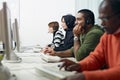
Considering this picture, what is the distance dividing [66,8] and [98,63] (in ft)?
13.0

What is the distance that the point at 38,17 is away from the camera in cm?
545

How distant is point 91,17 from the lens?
89.5 inches

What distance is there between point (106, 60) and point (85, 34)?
0.69m

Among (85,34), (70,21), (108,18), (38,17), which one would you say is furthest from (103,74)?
(38,17)

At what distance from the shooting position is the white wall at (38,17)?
5.42 m

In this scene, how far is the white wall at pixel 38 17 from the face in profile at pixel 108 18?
4.00m

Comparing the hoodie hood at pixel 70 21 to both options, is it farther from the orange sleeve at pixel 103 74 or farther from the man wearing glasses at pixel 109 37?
the orange sleeve at pixel 103 74

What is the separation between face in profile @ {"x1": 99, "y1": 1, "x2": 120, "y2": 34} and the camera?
143cm


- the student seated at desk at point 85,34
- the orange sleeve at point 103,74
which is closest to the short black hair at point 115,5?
the orange sleeve at point 103,74

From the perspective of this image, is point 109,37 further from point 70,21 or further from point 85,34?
point 70,21

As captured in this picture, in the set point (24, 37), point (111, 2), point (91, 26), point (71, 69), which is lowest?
point (24, 37)

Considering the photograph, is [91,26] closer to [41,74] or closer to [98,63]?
[98,63]

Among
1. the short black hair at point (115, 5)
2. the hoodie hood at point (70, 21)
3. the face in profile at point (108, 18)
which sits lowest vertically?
the hoodie hood at point (70, 21)

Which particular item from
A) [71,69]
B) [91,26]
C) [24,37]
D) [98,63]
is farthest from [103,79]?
[24,37]
